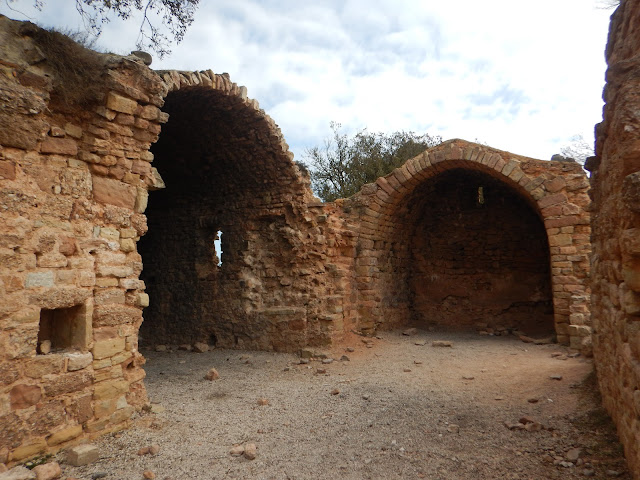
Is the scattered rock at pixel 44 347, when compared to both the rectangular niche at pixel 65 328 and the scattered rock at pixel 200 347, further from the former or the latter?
the scattered rock at pixel 200 347

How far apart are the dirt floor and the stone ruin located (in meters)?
0.42

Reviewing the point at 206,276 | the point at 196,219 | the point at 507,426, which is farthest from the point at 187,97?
the point at 507,426

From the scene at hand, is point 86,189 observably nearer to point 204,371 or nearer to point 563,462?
point 204,371

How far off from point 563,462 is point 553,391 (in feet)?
5.76

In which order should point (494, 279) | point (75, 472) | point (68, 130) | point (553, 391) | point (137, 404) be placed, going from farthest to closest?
point (494, 279) < point (553, 391) < point (137, 404) < point (68, 130) < point (75, 472)

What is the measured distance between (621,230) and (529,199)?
21.6ft

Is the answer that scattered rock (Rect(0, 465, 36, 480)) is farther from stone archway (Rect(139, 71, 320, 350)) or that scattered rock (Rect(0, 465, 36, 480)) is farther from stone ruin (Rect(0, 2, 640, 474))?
stone archway (Rect(139, 71, 320, 350))

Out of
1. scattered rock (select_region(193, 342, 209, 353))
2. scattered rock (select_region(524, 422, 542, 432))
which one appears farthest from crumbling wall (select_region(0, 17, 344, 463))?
scattered rock (select_region(524, 422, 542, 432))

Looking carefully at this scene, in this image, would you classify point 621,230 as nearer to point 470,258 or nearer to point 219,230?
point 219,230

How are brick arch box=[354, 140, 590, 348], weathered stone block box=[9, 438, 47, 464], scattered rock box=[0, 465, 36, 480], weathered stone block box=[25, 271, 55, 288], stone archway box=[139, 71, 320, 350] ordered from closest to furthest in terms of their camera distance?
scattered rock box=[0, 465, 36, 480] < weathered stone block box=[9, 438, 47, 464] < weathered stone block box=[25, 271, 55, 288] < stone archway box=[139, 71, 320, 350] < brick arch box=[354, 140, 590, 348]

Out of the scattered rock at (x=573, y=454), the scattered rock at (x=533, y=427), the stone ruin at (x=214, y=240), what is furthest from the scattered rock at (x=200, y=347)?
the scattered rock at (x=573, y=454)

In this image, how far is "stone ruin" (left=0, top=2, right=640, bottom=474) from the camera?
10.4 feet

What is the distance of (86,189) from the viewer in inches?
145

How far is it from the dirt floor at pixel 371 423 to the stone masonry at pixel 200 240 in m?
0.70
